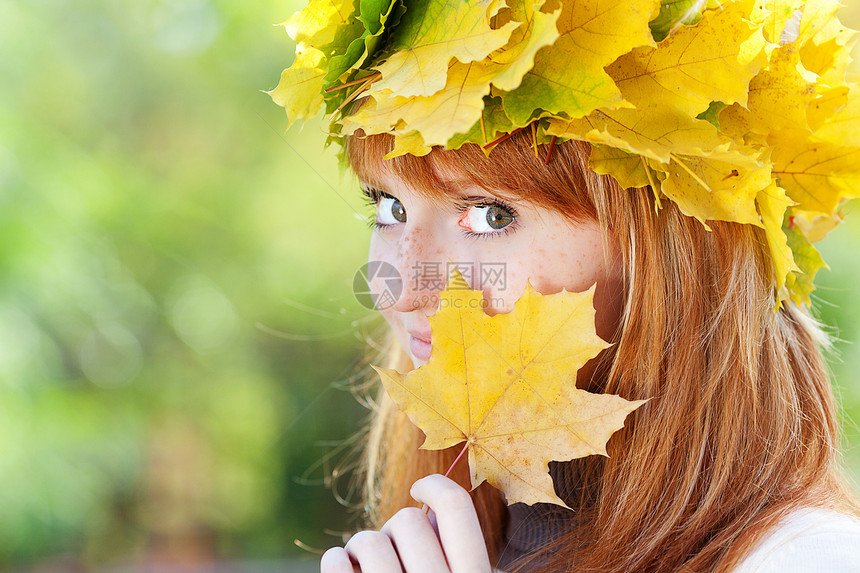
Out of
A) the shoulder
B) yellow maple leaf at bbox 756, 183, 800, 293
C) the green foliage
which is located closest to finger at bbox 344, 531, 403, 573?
the shoulder

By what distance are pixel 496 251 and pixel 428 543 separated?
382 millimetres

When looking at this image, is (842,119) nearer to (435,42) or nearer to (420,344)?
(435,42)

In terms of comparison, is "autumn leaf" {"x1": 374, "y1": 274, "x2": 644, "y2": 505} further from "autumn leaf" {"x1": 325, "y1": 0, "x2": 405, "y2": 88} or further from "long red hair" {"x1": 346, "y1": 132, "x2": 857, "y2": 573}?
"autumn leaf" {"x1": 325, "y1": 0, "x2": 405, "y2": 88}

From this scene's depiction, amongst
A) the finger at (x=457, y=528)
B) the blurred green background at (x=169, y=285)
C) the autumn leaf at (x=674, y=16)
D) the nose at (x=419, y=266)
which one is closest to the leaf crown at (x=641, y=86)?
the autumn leaf at (x=674, y=16)

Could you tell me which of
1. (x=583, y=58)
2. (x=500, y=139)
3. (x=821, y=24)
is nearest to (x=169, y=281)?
(x=500, y=139)

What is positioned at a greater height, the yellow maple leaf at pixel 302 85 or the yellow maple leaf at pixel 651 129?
the yellow maple leaf at pixel 302 85

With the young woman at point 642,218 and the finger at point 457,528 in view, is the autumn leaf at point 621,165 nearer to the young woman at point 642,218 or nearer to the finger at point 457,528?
the young woman at point 642,218

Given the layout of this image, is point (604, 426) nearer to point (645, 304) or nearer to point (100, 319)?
point (645, 304)

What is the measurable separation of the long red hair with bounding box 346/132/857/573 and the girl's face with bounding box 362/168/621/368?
2 centimetres

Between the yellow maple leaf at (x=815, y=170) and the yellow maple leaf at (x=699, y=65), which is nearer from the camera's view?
the yellow maple leaf at (x=699, y=65)

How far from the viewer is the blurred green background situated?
2.87 m

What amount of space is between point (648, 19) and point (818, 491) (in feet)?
2.05

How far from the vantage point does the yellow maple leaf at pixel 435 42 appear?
2.41 feet

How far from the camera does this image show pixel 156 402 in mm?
3010
